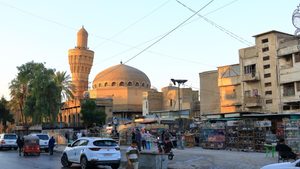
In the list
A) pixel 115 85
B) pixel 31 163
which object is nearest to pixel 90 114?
Result: pixel 115 85

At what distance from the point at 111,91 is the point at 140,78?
9.17 meters

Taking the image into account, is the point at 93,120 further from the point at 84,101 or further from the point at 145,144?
the point at 145,144

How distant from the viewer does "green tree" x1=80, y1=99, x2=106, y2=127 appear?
235ft

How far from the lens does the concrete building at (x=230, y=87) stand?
60062 millimetres

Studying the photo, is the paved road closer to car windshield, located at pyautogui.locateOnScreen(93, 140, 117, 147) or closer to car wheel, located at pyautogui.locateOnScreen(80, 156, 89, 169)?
car wheel, located at pyautogui.locateOnScreen(80, 156, 89, 169)

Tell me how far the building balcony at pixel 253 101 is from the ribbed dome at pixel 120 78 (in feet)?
174

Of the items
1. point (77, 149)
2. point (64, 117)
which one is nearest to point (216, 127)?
point (77, 149)

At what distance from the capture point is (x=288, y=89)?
51.0 meters

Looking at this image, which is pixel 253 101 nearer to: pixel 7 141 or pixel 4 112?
pixel 7 141

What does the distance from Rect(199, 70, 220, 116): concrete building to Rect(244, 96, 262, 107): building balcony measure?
13.0 meters

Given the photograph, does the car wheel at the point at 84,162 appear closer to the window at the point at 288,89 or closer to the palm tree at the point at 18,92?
the window at the point at 288,89

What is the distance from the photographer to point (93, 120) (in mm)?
72000

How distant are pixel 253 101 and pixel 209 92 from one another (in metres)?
15.9

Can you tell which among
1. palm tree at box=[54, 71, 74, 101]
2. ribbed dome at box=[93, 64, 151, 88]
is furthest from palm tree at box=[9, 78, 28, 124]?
ribbed dome at box=[93, 64, 151, 88]
